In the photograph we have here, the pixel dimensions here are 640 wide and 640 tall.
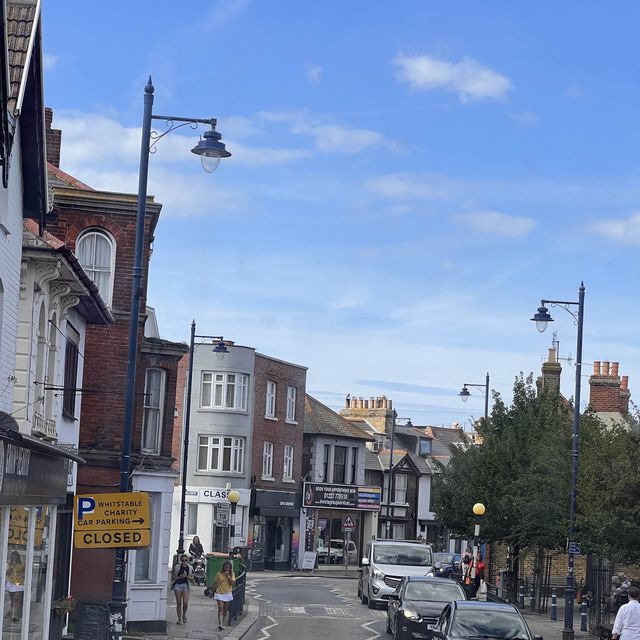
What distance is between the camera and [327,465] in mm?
70938

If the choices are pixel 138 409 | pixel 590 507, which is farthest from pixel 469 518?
pixel 138 409

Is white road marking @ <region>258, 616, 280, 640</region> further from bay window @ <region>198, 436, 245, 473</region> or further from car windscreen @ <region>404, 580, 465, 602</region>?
bay window @ <region>198, 436, 245, 473</region>

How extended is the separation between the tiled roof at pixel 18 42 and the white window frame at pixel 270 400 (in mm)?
48940

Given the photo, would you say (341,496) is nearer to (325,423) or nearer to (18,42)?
(325,423)

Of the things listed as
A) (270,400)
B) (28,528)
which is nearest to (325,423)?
(270,400)

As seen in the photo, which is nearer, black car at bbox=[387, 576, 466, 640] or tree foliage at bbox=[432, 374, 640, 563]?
black car at bbox=[387, 576, 466, 640]

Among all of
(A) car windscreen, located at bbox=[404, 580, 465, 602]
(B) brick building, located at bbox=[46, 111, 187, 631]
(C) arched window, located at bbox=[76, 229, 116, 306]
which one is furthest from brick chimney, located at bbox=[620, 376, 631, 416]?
(C) arched window, located at bbox=[76, 229, 116, 306]

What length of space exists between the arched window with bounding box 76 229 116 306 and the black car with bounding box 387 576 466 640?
9555mm

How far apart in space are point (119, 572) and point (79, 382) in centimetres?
796

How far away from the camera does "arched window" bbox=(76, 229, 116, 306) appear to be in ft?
91.0

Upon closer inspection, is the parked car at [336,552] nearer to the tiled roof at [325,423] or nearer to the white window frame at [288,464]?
the white window frame at [288,464]

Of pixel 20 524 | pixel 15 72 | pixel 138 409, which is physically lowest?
pixel 20 524

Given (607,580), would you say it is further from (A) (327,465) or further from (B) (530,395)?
(A) (327,465)

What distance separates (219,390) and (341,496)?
1284 centimetres
